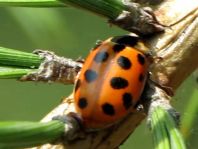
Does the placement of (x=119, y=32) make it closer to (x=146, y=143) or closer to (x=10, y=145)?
(x=146, y=143)

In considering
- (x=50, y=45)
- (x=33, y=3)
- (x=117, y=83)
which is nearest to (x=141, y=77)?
(x=117, y=83)

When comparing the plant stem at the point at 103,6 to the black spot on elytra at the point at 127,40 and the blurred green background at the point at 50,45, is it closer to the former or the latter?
the black spot on elytra at the point at 127,40

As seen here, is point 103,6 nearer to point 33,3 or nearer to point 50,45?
point 33,3

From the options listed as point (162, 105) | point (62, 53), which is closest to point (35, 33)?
point (62, 53)

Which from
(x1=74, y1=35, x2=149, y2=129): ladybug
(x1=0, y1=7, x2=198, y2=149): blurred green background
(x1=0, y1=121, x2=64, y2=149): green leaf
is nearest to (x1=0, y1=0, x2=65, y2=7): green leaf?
(x1=74, y1=35, x2=149, y2=129): ladybug

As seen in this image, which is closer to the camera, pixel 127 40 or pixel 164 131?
pixel 164 131
